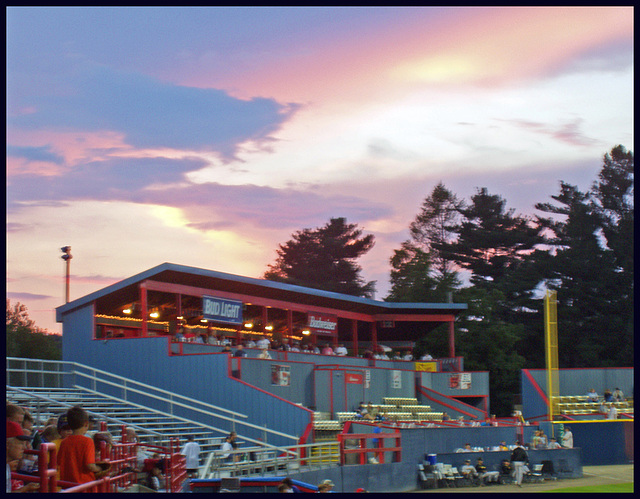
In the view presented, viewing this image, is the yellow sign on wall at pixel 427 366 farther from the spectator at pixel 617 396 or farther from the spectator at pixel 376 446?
the spectator at pixel 376 446

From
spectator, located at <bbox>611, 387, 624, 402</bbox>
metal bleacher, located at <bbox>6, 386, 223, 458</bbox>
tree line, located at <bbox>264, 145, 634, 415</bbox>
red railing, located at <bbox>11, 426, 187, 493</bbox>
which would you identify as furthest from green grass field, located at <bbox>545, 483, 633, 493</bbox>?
tree line, located at <bbox>264, 145, 634, 415</bbox>

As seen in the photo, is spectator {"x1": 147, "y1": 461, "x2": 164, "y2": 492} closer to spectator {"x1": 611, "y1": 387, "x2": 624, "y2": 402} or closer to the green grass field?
the green grass field

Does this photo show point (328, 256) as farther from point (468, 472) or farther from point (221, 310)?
point (468, 472)

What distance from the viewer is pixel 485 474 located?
2383 centimetres

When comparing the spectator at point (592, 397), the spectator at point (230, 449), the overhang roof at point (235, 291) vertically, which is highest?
the overhang roof at point (235, 291)

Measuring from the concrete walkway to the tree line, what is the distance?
79.7ft

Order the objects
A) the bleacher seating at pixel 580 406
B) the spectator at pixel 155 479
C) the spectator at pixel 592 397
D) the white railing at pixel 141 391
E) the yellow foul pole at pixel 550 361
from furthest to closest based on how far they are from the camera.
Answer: the spectator at pixel 592 397
the bleacher seating at pixel 580 406
the yellow foul pole at pixel 550 361
the white railing at pixel 141 391
the spectator at pixel 155 479

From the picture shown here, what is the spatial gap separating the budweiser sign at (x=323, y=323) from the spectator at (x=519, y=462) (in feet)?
40.3

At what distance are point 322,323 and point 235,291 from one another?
542 centimetres

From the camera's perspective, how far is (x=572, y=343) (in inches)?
2480

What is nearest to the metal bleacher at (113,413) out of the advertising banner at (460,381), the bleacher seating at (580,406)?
the advertising banner at (460,381)

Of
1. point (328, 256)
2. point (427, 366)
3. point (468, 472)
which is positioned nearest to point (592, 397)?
point (427, 366)

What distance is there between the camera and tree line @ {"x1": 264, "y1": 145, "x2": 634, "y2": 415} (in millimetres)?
56344

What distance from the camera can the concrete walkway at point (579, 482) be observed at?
22438 millimetres
